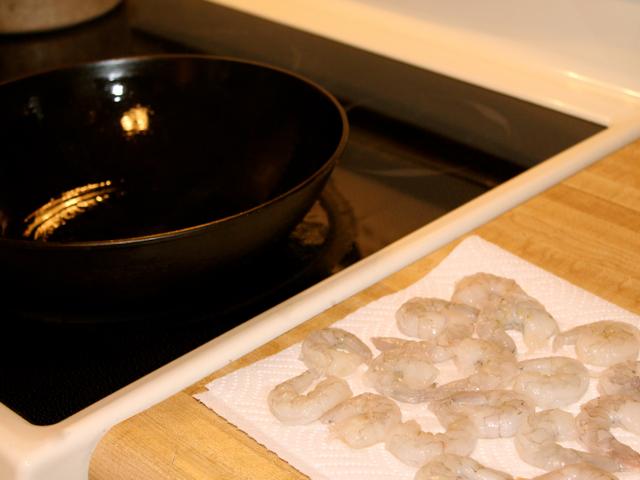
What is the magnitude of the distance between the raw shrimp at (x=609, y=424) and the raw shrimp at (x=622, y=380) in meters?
0.01

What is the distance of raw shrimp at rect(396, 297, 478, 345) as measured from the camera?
593mm

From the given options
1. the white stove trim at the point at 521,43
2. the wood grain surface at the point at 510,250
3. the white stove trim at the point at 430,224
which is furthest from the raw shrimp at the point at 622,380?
the white stove trim at the point at 521,43

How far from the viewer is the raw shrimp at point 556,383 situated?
525 mm

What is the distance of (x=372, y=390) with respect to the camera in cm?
55

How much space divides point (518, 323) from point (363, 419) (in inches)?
7.3

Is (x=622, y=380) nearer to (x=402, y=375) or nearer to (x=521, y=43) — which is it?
(x=402, y=375)

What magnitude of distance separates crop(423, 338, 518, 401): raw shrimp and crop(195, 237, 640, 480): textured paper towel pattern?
0.01 metres

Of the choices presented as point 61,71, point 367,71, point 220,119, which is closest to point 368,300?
point 220,119

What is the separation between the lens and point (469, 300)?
632mm

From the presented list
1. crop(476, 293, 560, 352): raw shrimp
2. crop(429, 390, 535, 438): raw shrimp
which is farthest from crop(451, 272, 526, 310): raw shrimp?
crop(429, 390, 535, 438): raw shrimp

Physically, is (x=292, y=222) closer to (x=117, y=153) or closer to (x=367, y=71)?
(x=117, y=153)

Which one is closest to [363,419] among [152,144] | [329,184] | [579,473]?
[579,473]

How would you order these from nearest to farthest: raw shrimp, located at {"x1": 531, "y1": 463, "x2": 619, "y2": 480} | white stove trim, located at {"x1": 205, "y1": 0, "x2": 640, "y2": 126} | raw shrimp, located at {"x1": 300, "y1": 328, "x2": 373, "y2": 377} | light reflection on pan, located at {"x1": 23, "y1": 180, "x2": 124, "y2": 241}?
raw shrimp, located at {"x1": 531, "y1": 463, "x2": 619, "y2": 480} < raw shrimp, located at {"x1": 300, "y1": 328, "x2": 373, "y2": 377} < light reflection on pan, located at {"x1": 23, "y1": 180, "x2": 124, "y2": 241} < white stove trim, located at {"x1": 205, "y1": 0, "x2": 640, "y2": 126}

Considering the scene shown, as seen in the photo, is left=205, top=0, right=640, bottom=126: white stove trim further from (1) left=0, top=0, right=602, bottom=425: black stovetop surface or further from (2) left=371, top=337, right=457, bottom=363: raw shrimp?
(2) left=371, top=337, right=457, bottom=363: raw shrimp
